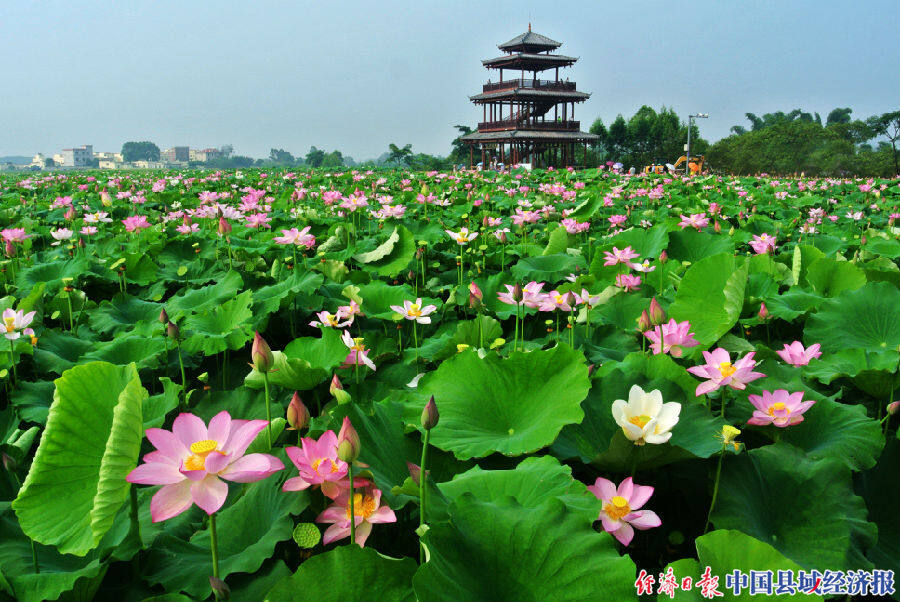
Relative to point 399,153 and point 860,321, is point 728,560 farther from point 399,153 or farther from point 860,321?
point 399,153

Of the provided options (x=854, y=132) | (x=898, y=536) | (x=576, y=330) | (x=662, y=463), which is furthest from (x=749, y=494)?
(x=854, y=132)

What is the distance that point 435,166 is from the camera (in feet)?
114

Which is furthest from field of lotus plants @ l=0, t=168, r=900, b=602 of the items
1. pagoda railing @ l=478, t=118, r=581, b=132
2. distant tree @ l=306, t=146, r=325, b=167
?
distant tree @ l=306, t=146, r=325, b=167

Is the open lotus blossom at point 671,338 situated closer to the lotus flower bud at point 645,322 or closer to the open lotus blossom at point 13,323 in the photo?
the lotus flower bud at point 645,322

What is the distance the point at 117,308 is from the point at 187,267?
68 cm

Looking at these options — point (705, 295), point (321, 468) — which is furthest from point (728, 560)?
point (705, 295)

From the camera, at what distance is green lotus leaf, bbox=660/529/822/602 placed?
652 mm

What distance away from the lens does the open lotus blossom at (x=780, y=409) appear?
0.98 m

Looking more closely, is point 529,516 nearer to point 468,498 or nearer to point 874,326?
point 468,498

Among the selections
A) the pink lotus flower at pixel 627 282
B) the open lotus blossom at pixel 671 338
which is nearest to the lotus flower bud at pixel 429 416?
the open lotus blossom at pixel 671 338

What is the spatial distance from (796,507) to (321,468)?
2.44ft

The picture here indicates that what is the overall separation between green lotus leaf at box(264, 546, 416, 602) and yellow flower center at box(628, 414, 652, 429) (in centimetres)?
42

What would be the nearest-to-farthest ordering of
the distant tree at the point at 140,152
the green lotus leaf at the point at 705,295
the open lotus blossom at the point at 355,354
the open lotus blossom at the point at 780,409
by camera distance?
the open lotus blossom at the point at 780,409 < the open lotus blossom at the point at 355,354 < the green lotus leaf at the point at 705,295 < the distant tree at the point at 140,152

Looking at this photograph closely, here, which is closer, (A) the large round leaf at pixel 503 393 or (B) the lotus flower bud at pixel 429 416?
(B) the lotus flower bud at pixel 429 416
